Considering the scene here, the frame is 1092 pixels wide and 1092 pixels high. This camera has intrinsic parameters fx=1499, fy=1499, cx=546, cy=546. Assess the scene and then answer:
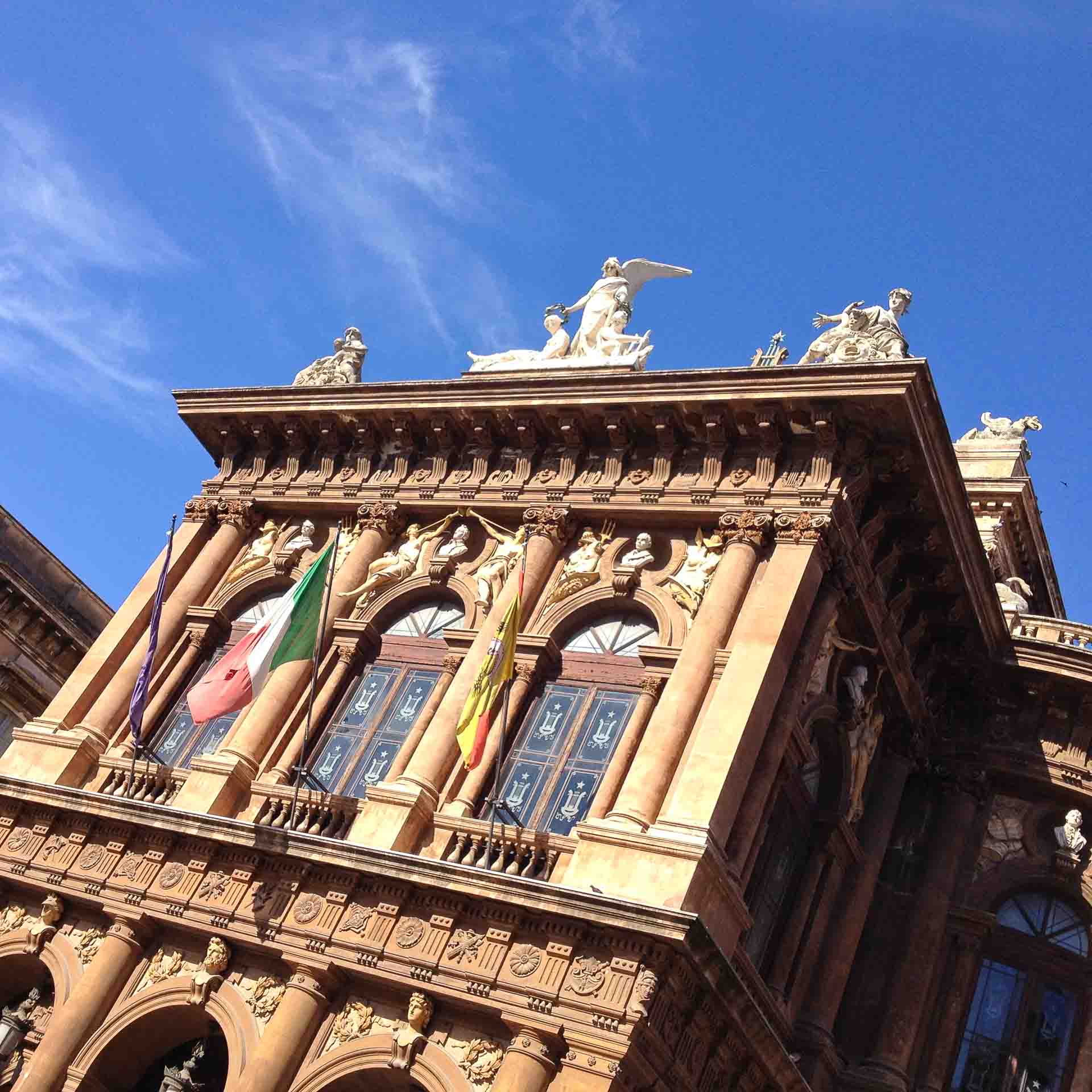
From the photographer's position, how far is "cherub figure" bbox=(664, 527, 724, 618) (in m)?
20.0

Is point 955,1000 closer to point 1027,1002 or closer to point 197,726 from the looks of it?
point 1027,1002

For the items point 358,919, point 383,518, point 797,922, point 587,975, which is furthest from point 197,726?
point 797,922

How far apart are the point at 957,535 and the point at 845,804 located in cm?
412

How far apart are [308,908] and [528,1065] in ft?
13.0

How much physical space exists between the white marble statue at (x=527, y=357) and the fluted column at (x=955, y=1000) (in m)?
10.8

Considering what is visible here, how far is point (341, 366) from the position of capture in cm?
2659

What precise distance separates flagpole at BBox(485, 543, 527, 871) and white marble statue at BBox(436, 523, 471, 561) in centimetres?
157

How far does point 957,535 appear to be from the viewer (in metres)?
21.1

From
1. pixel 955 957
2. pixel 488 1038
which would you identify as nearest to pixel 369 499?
pixel 488 1038

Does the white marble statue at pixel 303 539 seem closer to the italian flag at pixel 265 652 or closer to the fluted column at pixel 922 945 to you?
the italian flag at pixel 265 652

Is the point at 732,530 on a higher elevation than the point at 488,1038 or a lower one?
higher

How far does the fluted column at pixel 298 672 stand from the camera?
70.3 feet

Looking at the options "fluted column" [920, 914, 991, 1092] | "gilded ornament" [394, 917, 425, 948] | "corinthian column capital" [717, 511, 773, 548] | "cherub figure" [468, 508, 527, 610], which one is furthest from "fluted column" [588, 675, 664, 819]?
"fluted column" [920, 914, 991, 1092]

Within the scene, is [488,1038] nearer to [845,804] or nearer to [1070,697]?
[845,804]
